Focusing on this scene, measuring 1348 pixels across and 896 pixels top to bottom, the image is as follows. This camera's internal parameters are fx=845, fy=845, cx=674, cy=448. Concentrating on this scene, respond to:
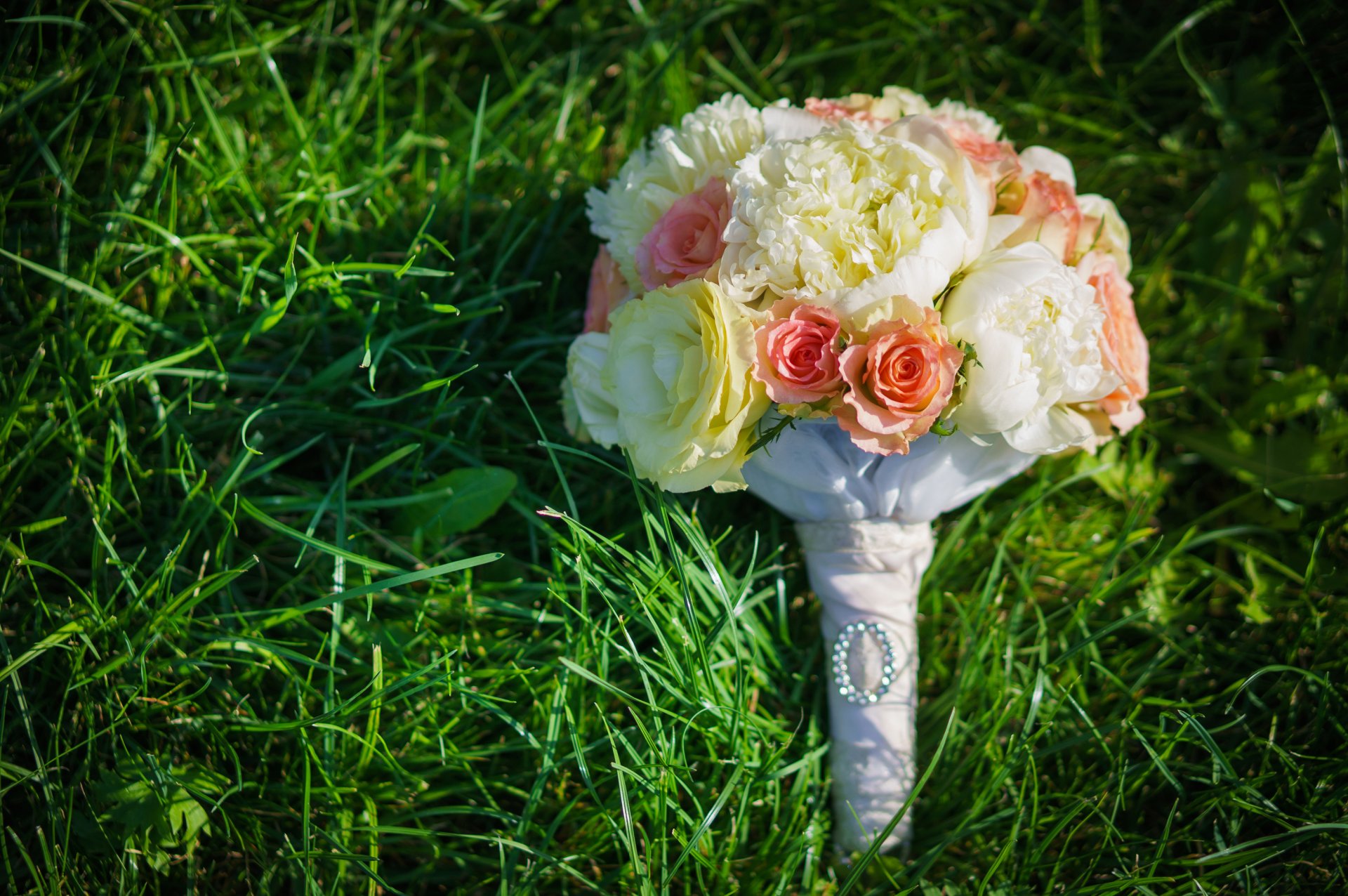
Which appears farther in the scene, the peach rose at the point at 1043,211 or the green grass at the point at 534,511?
the green grass at the point at 534,511

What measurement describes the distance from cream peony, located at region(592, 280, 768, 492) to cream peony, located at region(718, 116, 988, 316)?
7 cm

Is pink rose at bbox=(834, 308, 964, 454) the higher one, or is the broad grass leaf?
pink rose at bbox=(834, 308, 964, 454)

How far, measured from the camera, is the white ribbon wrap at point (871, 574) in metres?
1.40

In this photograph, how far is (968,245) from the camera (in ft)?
4.04

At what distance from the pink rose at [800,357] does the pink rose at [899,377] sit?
29 millimetres

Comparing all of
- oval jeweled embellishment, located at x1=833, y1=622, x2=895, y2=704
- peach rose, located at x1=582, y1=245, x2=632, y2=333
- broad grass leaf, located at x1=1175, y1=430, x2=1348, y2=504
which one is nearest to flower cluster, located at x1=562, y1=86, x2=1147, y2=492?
peach rose, located at x1=582, y1=245, x2=632, y2=333

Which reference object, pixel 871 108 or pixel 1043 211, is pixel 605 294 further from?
pixel 1043 211

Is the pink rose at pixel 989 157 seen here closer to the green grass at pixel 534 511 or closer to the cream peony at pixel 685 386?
the cream peony at pixel 685 386

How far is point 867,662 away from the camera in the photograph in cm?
152

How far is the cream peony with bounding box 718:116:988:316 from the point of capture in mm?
1182

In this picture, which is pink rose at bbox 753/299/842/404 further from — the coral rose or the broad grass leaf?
the broad grass leaf

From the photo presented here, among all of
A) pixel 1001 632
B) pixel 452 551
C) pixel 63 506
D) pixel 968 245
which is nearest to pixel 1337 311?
pixel 1001 632

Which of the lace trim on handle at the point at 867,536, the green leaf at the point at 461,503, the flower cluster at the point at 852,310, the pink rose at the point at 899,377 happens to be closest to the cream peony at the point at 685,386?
the flower cluster at the point at 852,310

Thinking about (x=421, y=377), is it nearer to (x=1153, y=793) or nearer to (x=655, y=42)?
(x=655, y=42)
